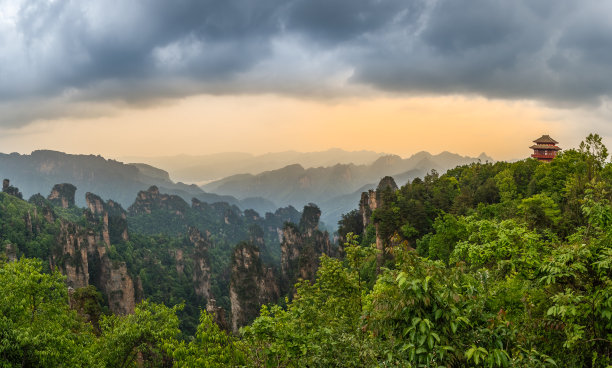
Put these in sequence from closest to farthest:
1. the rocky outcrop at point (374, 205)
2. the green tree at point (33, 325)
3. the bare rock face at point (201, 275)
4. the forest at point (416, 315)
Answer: the forest at point (416, 315) < the green tree at point (33, 325) < the rocky outcrop at point (374, 205) < the bare rock face at point (201, 275)

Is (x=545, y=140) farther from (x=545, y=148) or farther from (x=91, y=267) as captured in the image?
(x=91, y=267)

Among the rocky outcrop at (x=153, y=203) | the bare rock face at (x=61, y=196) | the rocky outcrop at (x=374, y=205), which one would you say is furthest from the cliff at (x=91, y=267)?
the rocky outcrop at (x=153, y=203)

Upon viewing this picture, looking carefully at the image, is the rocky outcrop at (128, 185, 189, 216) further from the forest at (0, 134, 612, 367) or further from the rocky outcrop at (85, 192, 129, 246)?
the forest at (0, 134, 612, 367)

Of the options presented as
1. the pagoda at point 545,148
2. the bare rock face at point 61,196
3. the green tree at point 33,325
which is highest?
the bare rock face at point 61,196

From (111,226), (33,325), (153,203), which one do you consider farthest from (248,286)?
(153,203)

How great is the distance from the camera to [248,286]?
8031 cm

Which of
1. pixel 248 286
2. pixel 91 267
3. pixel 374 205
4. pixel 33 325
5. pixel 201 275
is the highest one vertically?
pixel 374 205

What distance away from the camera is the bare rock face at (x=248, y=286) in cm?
7681

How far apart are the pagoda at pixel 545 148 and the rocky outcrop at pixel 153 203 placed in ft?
572

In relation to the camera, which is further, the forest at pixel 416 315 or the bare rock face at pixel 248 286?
the bare rock face at pixel 248 286

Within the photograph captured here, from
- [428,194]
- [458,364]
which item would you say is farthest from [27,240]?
[458,364]

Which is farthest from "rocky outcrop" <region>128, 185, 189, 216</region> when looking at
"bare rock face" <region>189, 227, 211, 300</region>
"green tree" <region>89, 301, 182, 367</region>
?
"green tree" <region>89, 301, 182, 367</region>

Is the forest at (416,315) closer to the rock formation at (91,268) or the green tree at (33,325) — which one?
the green tree at (33,325)

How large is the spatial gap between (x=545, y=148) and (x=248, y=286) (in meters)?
69.3
